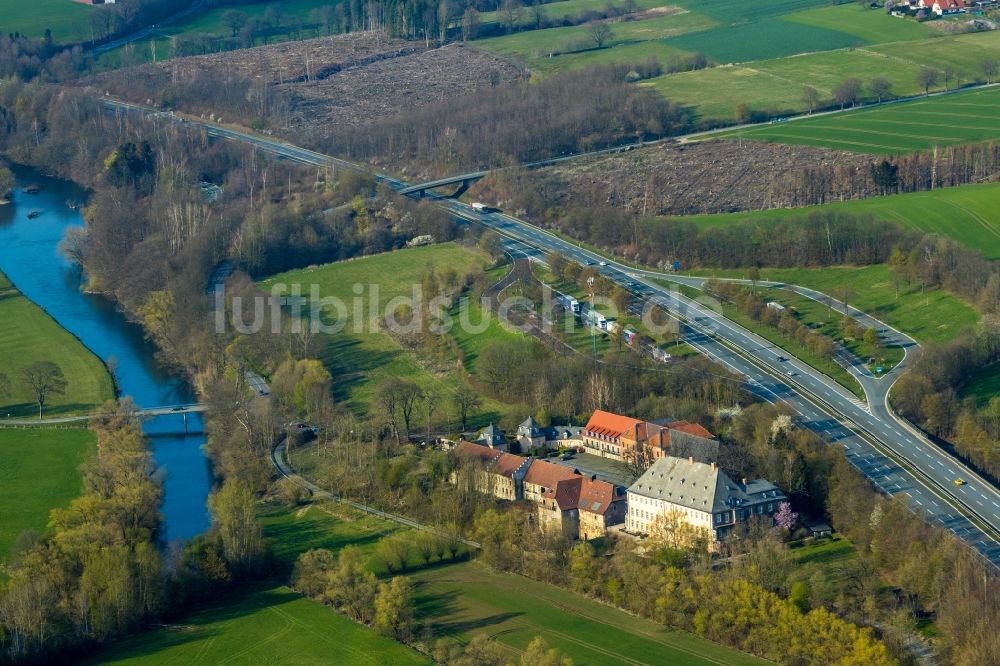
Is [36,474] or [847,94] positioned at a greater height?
[847,94]

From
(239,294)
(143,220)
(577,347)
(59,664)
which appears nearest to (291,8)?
(143,220)

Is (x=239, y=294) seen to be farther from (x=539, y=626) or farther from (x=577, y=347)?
(x=539, y=626)

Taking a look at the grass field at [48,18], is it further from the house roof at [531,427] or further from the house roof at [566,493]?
the house roof at [566,493]

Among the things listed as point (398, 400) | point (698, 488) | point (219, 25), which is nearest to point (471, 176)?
point (398, 400)

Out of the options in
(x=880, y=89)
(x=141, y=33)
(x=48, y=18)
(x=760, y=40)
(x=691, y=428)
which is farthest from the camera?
(x=48, y=18)

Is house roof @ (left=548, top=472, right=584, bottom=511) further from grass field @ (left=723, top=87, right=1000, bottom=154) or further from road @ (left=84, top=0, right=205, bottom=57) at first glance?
road @ (left=84, top=0, right=205, bottom=57)

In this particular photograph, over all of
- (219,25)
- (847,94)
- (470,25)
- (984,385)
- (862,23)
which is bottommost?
(984,385)

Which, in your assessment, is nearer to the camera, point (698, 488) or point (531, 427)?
point (698, 488)

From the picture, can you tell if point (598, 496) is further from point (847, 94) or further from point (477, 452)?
point (847, 94)
